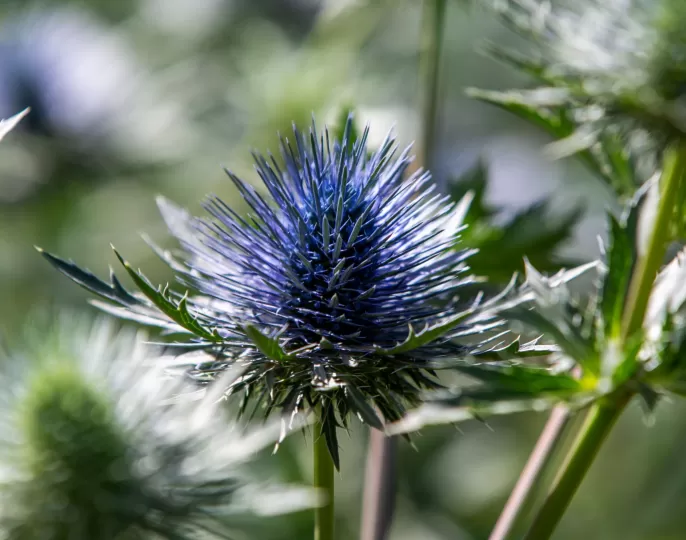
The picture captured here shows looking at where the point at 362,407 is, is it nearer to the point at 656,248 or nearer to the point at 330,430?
the point at 330,430

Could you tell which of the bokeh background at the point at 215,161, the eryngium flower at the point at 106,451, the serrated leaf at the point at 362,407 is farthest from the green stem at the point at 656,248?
the bokeh background at the point at 215,161

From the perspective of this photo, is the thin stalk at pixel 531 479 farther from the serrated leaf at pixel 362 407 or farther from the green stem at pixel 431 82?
the green stem at pixel 431 82

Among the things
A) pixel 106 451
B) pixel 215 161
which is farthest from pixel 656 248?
pixel 215 161

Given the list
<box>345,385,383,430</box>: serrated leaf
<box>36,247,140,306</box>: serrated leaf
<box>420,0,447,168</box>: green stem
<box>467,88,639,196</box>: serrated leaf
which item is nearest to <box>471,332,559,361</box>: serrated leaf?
<box>345,385,383,430</box>: serrated leaf

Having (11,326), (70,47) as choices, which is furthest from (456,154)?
(11,326)

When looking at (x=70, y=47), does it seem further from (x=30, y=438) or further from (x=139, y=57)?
(x=30, y=438)

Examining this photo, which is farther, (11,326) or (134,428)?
(11,326)
